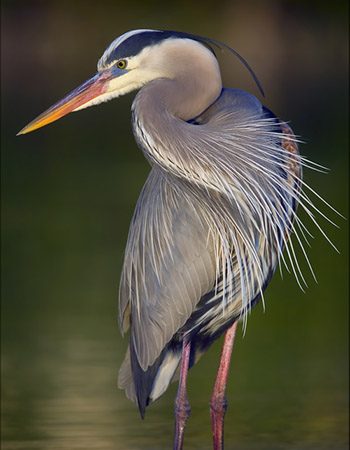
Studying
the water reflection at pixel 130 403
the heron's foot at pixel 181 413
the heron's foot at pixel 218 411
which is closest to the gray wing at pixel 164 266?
the heron's foot at pixel 181 413

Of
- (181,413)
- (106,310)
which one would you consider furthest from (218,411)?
(106,310)

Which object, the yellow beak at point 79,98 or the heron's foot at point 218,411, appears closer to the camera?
the yellow beak at point 79,98

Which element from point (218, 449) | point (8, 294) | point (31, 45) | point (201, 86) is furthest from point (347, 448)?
point (31, 45)

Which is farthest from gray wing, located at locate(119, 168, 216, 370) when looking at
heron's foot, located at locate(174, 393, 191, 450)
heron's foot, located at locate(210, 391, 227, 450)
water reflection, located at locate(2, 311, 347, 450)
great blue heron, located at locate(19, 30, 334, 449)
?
water reflection, located at locate(2, 311, 347, 450)

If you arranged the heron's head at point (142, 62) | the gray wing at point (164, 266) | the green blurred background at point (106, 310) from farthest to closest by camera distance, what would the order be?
the green blurred background at point (106, 310) → the gray wing at point (164, 266) → the heron's head at point (142, 62)

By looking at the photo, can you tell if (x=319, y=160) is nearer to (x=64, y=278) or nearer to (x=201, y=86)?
(x=64, y=278)

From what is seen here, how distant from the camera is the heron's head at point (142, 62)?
475 centimetres

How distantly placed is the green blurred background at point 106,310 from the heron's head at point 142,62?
1.57 metres

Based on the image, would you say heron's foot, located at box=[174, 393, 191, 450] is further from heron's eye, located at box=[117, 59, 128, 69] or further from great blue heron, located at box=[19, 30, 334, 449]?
heron's eye, located at box=[117, 59, 128, 69]

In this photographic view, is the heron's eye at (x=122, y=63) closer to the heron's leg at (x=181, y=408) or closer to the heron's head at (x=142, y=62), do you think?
the heron's head at (x=142, y=62)

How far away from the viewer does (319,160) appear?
15336 millimetres

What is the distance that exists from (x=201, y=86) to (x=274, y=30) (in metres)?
25.1

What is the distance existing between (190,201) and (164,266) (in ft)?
0.96

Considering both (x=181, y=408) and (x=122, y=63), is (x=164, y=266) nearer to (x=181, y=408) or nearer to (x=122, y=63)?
(x=181, y=408)
